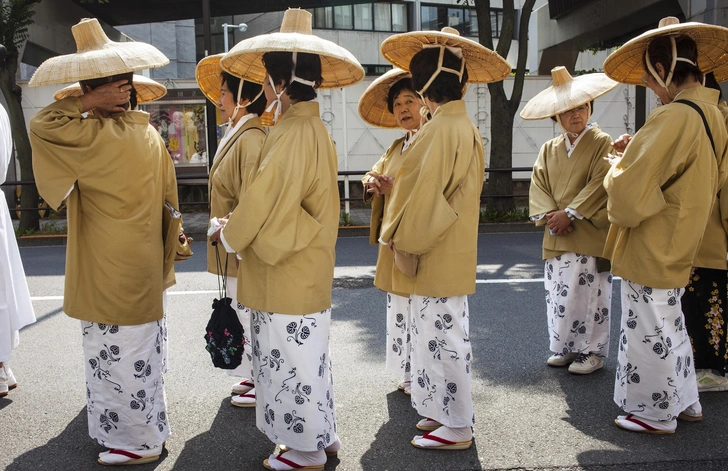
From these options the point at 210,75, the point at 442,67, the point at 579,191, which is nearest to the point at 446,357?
the point at 442,67

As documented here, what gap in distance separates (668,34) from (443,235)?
1.67m

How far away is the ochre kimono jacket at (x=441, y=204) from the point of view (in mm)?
3312

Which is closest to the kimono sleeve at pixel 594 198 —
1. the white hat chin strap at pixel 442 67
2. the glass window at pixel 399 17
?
the white hat chin strap at pixel 442 67

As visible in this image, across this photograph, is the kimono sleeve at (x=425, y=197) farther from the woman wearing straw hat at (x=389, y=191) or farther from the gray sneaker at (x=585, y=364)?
the gray sneaker at (x=585, y=364)

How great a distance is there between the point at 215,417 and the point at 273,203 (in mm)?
1639

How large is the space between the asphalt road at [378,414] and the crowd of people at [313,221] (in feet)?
0.53

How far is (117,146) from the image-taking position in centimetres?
328

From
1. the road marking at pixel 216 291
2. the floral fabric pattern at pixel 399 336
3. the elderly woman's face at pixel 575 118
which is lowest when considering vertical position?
the road marking at pixel 216 291

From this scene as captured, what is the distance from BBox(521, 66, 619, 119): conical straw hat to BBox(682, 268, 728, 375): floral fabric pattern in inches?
53.0

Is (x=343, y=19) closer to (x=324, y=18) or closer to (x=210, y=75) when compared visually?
(x=324, y=18)

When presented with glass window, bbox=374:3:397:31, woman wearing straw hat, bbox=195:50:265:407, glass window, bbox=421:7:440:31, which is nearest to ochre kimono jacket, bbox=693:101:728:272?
woman wearing straw hat, bbox=195:50:265:407

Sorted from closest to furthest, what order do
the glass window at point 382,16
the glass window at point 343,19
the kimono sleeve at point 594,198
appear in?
the kimono sleeve at point 594,198, the glass window at point 343,19, the glass window at point 382,16

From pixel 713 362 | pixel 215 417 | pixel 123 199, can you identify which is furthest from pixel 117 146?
pixel 713 362

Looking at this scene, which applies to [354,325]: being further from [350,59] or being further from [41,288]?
[41,288]
